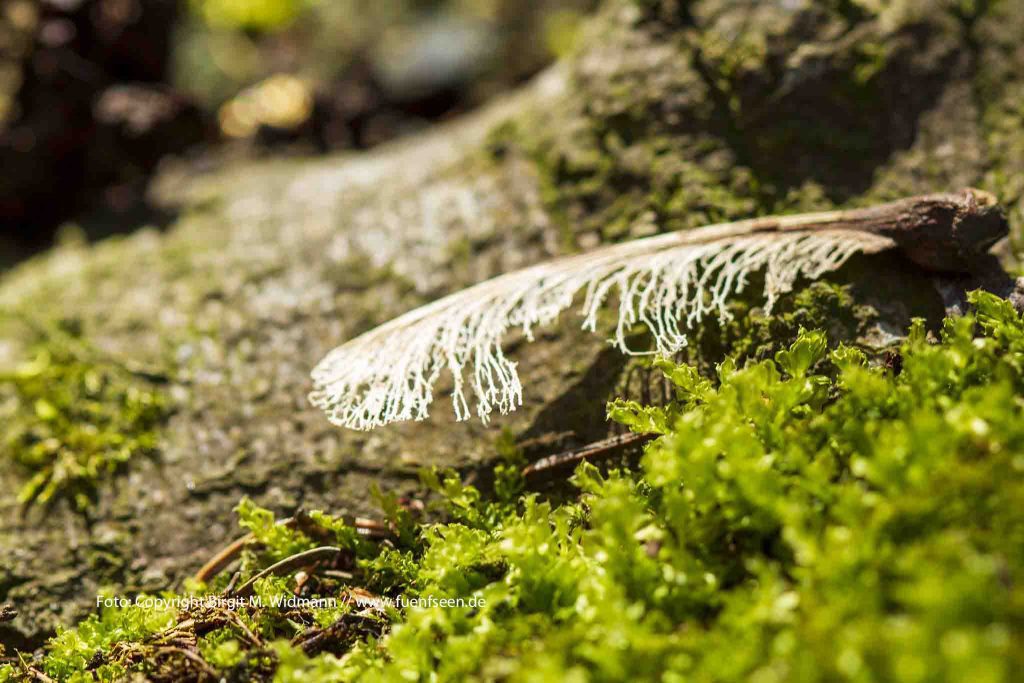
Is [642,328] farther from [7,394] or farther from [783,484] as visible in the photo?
[7,394]

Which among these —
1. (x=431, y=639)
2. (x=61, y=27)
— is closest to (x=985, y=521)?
(x=431, y=639)

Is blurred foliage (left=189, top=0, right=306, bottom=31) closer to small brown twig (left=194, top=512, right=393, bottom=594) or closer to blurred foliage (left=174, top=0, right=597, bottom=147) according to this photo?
blurred foliage (left=174, top=0, right=597, bottom=147)

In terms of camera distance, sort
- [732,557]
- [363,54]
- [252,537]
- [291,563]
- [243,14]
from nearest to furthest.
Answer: [732,557] → [291,563] → [252,537] → [363,54] → [243,14]

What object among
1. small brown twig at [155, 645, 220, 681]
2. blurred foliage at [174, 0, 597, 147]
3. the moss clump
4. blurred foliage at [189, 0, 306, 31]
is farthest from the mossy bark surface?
blurred foliage at [189, 0, 306, 31]

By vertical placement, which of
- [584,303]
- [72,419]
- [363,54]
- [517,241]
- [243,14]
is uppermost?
[243,14]

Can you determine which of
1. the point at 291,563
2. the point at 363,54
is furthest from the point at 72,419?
the point at 363,54

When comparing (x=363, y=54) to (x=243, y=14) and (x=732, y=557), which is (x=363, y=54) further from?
(x=732, y=557)
